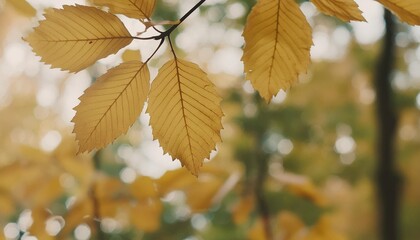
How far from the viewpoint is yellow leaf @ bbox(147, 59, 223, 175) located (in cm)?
33

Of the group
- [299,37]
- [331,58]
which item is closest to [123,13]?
[299,37]

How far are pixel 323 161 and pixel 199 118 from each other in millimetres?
3075

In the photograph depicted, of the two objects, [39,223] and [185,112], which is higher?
[185,112]

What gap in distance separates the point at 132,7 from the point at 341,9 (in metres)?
0.15

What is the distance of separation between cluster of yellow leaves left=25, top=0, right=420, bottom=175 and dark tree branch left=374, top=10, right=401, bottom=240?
2.34 metres

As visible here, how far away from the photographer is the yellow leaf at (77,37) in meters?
0.33

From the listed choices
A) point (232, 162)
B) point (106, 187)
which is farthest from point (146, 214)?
point (232, 162)

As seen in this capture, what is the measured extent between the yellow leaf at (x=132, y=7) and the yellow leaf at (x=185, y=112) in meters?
0.04

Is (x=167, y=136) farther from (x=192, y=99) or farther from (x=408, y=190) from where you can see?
(x=408, y=190)

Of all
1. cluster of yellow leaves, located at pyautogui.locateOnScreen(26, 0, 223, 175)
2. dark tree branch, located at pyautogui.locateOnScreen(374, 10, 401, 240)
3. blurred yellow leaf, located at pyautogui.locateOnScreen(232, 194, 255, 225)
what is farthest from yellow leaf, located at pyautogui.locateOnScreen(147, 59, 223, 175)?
Answer: dark tree branch, located at pyautogui.locateOnScreen(374, 10, 401, 240)

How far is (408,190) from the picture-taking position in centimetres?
406

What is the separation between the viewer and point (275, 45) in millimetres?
343

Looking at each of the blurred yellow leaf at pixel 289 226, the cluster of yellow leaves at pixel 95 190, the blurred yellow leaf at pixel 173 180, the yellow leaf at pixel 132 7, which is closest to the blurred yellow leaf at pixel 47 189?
the cluster of yellow leaves at pixel 95 190

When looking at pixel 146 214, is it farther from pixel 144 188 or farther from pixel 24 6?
pixel 24 6
